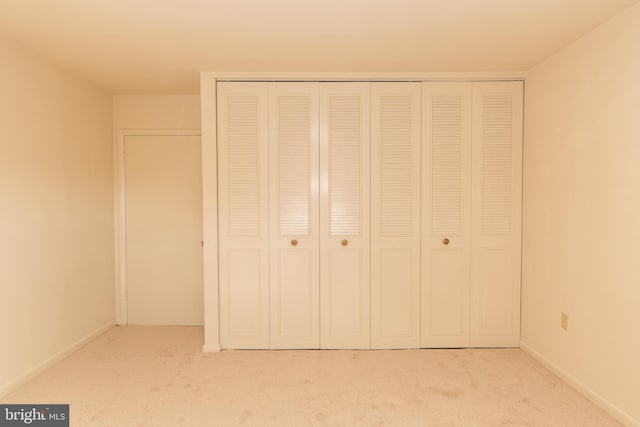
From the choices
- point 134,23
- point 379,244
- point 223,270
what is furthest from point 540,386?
point 134,23

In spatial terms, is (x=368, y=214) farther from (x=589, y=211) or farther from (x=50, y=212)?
(x=50, y=212)

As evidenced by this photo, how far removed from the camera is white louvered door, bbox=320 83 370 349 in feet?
11.3

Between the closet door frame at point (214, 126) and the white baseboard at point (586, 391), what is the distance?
231 centimetres

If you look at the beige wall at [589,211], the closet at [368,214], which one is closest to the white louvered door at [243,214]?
the closet at [368,214]

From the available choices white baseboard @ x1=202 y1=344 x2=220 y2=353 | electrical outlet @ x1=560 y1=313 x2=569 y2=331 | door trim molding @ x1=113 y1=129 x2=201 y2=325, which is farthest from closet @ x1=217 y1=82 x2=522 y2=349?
door trim molding @ x1=113 y1=129 x2=201 y2=325

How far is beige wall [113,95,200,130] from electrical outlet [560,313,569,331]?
146 inches

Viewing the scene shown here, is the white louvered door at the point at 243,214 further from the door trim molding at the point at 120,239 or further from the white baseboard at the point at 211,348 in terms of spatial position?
the door trim molding at the point at 120,239

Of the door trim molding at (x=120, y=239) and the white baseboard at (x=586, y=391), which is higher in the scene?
the door trim molding at (x=120, y=239)

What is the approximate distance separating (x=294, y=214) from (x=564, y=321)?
2200mm

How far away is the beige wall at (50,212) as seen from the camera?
274 cm

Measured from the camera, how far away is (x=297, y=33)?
8.62 ft
